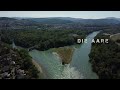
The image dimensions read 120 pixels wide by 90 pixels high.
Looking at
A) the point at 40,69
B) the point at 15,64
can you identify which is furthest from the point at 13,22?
the point at 40,69

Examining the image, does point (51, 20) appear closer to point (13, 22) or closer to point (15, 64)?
point (13, 22)

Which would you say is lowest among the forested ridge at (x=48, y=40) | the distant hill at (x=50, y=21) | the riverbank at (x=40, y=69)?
the riverbank at (x=40, y=69)

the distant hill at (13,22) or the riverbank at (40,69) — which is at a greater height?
the distant hill at (13,22)

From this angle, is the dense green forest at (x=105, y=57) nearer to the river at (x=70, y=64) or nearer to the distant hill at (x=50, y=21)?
the river at (x=70, y=64)

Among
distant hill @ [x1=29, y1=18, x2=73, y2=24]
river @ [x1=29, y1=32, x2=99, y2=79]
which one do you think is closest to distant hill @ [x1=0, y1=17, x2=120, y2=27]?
distant hill @ [x1=29, y1=18, x2=73, y2=24]

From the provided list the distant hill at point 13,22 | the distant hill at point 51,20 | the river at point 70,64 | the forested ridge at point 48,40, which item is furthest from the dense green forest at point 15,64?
the distant hill at point 51,20

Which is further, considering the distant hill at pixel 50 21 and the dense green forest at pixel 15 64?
the distant hill at pixel 50 21
